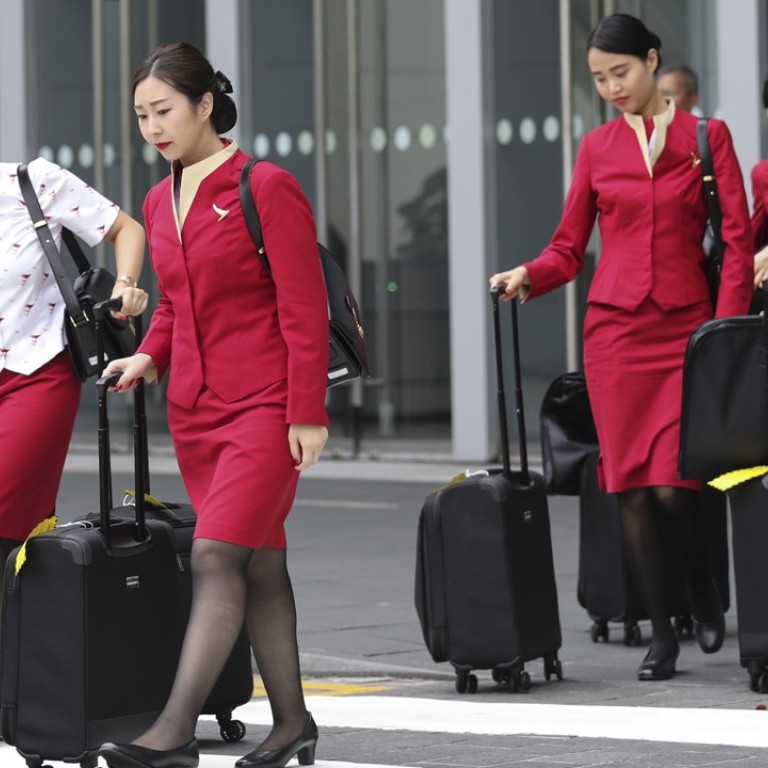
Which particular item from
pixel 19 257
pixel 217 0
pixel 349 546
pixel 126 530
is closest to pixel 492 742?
pixel 126 530

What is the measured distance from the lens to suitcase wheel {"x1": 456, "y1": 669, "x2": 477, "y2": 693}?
632 centimetres

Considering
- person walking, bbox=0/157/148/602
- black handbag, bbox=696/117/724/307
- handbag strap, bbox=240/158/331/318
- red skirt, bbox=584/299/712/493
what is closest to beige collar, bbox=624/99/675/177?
black handbag, bbox=696/117/724/307

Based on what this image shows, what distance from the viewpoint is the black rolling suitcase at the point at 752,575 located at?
6.02 meters

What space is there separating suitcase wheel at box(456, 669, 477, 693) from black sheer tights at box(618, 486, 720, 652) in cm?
64

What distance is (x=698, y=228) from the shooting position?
261 inches

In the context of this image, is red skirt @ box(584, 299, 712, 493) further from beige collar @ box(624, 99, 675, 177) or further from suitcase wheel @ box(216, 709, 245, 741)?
suitcase wheel @ box(216, 709, 245, 741)

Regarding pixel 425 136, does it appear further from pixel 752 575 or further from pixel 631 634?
pixel 752 575

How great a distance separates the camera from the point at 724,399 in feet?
19.8

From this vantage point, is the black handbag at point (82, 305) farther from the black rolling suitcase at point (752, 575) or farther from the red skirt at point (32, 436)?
the black rolling suitcase at point (752, 575)

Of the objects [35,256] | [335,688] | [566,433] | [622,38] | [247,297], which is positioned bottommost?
[335,688]

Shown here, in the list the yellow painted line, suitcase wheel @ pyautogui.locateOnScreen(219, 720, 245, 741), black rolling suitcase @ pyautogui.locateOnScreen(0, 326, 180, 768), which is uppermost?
black rolling suitcase @ pyautogui.locateOnScreen(0, 326, 180, 768)

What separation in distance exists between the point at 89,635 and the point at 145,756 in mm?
481

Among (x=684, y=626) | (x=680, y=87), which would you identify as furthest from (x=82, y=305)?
(x=680, y=87)

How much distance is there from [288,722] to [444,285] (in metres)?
11.9
